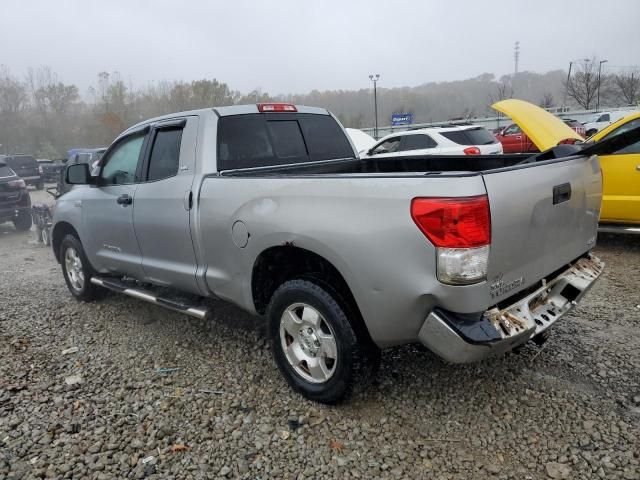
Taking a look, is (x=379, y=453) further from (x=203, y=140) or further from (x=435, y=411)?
(x=203, y=140)

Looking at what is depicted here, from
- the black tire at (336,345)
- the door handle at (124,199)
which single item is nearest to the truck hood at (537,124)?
the black tire at (336,345)

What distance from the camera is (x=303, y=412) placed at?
298 centimetres

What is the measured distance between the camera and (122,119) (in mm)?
58750

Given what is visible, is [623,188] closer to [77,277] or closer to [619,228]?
[619,228]

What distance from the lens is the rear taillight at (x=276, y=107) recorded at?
156 inches

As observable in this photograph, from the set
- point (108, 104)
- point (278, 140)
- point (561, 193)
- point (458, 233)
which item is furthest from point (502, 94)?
point (458, 233)

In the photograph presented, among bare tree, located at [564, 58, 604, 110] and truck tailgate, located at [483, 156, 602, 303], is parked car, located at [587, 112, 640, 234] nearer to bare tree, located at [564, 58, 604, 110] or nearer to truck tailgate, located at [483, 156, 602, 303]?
truck tailgate, located at [483, 156, 602, 303]

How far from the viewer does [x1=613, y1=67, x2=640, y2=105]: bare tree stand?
4881 centimetres

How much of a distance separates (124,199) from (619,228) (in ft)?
18.4

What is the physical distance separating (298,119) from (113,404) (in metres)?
2.66

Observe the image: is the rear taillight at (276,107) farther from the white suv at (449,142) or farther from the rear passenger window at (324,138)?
the white suv at (449,142)

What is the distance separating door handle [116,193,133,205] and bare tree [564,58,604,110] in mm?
54929

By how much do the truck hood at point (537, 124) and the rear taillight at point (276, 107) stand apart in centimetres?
287

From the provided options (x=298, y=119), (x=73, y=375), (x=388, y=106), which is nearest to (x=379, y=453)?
(x=73, y=375)
